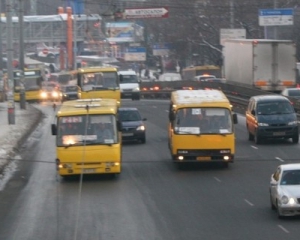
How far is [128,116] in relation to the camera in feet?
126

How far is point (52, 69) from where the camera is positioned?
124688 millimetres

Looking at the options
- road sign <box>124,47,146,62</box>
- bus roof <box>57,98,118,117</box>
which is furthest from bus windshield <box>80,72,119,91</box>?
road sign <box>124,47,146,62</box>

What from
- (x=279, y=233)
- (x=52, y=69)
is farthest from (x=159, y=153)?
(x=52, y=69)

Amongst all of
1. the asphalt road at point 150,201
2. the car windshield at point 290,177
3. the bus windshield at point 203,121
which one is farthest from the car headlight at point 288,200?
the bus windshield at point 203,121

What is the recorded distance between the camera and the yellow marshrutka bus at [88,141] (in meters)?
26.5

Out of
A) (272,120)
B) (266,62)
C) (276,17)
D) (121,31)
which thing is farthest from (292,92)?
(121,31)

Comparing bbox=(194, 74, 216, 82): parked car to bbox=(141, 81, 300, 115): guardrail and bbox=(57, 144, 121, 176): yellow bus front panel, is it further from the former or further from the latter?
bbox=(57, 144, 121, 176): yellow bus front panel

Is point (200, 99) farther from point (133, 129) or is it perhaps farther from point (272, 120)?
point (133, 129)

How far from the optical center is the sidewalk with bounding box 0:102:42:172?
34.2 meters

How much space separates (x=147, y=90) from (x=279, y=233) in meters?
54.9

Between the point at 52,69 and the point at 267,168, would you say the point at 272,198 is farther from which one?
the point at 52,69

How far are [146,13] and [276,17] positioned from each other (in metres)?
10.2

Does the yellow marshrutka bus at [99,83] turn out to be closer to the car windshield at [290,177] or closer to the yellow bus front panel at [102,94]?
the yellow bus front panel at [102,94]

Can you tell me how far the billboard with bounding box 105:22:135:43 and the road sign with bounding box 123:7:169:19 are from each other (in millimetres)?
43139
